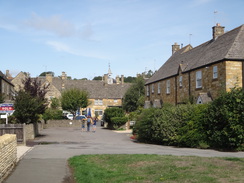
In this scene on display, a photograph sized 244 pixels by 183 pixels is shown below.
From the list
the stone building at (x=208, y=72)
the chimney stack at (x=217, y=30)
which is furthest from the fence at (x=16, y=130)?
the chimney stack at (x=217, y=30)

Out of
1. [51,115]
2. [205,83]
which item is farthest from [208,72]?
[51,115]

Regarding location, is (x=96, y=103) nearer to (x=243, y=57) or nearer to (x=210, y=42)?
(x=210, y=42)

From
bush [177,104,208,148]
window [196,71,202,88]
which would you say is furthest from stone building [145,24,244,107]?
bush [177,104,208,148]

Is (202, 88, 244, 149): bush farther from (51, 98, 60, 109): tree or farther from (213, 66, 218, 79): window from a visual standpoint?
(51, 98, 60, 109): tree

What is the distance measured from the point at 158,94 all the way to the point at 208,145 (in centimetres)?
2073

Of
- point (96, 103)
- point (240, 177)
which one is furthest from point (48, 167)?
point (96, 103)

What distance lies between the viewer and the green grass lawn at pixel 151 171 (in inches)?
328

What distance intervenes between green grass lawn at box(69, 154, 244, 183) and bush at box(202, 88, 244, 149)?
7.06 meters

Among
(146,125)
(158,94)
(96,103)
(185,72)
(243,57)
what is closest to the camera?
(146,125)

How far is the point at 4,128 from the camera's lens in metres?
19.9

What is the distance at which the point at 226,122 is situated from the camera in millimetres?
17797

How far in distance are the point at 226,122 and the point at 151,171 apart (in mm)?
9525

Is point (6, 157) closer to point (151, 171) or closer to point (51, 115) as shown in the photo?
point (151, 171)

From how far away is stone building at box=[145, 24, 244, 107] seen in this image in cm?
2414
